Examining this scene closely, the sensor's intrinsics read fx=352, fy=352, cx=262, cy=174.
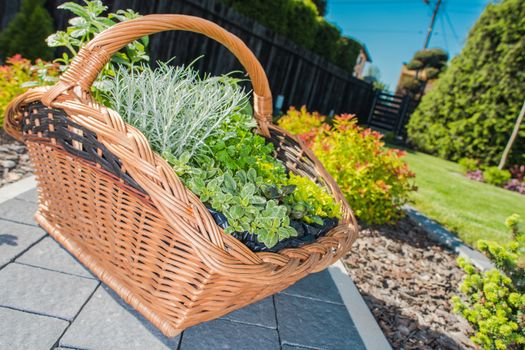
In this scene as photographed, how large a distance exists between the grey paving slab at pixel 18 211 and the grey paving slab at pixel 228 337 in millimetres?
1080

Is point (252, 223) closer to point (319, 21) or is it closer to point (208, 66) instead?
point (208, 66)

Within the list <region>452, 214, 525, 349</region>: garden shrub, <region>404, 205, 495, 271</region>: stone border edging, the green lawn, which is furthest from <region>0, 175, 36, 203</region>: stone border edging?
the green lawn

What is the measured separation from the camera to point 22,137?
1.55m

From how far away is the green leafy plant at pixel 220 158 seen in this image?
1.07 meters

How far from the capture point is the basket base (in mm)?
1180

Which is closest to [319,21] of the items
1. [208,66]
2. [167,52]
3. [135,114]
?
[208,66]

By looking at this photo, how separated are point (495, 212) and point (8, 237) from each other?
606 centimetres

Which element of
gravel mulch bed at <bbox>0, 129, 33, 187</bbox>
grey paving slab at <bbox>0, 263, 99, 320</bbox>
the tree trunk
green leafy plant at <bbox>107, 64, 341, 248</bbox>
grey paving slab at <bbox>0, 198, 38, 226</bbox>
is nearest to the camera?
green leafy plant at <bbox>107, 64, 341, 248</bbox>

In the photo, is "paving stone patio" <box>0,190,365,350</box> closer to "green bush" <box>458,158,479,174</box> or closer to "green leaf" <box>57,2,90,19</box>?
"green leaf" <box>57,2,90,19</box>

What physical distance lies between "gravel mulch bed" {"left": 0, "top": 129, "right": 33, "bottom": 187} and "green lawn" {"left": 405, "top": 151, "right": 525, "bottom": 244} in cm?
404

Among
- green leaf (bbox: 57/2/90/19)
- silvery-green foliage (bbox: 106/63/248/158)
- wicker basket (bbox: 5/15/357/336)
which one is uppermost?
green leaf (bbox: 57/2/90/19)

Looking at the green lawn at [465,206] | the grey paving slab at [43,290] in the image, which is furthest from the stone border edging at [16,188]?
the green lawn at [465,206]

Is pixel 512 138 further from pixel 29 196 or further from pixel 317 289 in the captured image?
pixel 29 196

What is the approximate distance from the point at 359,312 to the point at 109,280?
1285 mm
